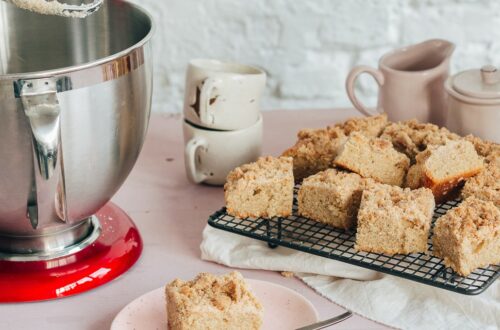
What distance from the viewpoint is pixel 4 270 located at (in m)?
0.96

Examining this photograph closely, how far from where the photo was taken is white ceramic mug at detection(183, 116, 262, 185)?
1176 mm

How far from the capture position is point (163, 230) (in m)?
1.10

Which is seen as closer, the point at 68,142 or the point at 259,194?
the point at 68,142

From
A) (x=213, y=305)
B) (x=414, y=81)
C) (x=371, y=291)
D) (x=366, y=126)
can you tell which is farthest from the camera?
(x=414, y=81)

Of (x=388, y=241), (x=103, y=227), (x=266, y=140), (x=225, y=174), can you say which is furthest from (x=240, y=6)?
(x=388, y=241)

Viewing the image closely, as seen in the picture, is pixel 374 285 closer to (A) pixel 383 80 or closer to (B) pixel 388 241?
(B) pixel 388 241

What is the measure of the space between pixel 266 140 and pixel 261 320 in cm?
56

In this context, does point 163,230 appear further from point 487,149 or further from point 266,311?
point 487,149

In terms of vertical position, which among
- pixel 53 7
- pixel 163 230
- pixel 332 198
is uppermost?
pixel 53 7

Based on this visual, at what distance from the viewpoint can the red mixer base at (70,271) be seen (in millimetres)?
944

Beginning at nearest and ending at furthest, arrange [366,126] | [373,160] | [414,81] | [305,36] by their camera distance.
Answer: [373,160] < [366,126] < [414,81] < [305,36]

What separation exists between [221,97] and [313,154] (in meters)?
0.15

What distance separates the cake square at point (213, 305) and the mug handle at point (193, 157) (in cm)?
35

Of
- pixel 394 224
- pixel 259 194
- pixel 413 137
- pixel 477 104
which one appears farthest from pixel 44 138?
pixel 477 104
